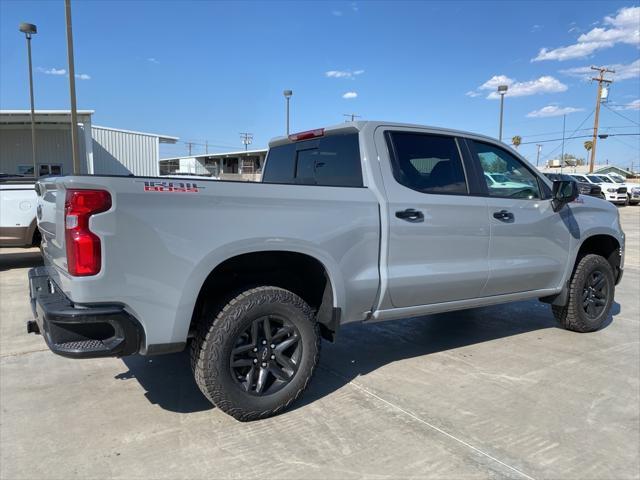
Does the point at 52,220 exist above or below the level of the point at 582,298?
above

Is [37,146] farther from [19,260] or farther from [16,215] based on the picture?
[16,215]

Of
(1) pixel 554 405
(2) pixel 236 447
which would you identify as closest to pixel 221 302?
(2) pixel 236 447

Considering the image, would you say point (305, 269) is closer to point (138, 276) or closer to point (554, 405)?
point (138, 276)

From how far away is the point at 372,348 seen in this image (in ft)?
15.7

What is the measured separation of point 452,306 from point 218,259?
2100 millimetres

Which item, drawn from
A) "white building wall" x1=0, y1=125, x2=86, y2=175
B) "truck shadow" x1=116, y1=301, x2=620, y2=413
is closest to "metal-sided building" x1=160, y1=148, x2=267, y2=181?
"white building wall" x1=0, y1=125, x2=86, y2=175

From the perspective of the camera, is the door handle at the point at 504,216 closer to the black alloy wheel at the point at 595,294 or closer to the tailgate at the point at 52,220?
the black alloy wheel at the point at 595,294

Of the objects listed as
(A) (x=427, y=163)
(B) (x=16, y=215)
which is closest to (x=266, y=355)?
(A) (x=427, y=163)

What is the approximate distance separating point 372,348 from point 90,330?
2.75 meters

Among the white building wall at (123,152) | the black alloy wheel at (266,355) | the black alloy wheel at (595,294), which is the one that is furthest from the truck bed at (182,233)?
the white building wall at (123,152)

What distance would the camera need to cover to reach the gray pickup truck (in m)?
2.73

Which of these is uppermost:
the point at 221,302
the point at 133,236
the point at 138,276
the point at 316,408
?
the point at 133,236

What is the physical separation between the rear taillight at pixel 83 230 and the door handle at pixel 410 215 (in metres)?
1.97

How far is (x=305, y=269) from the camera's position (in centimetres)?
368
